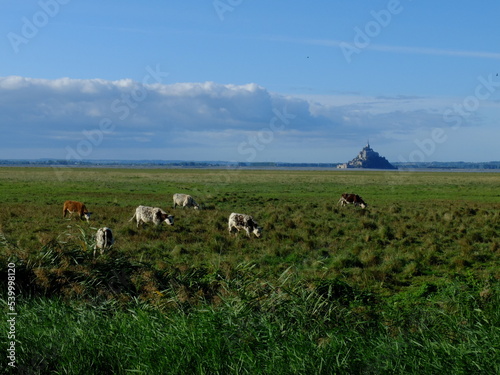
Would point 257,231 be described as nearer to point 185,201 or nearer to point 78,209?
point 78,209

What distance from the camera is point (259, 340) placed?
6258 millimetres

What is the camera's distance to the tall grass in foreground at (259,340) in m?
5.58

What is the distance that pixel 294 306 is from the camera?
7457mm

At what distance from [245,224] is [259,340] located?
1438 centimetres

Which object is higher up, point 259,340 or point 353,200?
point 259,340

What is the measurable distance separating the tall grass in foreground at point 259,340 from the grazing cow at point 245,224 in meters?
12.2

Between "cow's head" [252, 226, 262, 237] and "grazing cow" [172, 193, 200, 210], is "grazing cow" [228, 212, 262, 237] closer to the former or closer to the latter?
"cow's head" [252, 226, 262, 237]

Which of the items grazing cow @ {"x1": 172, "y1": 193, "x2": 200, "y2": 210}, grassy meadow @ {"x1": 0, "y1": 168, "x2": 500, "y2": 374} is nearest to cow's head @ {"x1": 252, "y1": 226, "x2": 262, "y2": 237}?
grassy meadow @ {"x1": 0, "y1": 168, "x2": 500, "y2": 374}

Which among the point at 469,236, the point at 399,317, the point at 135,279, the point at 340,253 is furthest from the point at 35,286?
the point at 469,236

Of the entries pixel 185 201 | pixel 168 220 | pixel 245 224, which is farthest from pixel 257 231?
pixel 185 201

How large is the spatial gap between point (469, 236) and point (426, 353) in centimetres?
1587

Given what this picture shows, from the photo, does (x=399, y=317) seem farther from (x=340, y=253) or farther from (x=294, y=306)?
(x=340, y=253)

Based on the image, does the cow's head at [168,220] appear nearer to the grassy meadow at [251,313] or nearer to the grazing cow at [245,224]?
the grazing cow at [245,224]

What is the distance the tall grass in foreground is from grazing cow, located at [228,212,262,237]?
40.2 ft
